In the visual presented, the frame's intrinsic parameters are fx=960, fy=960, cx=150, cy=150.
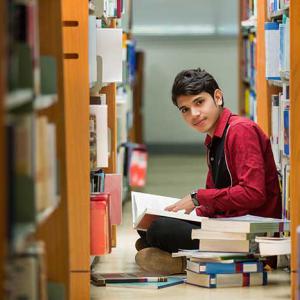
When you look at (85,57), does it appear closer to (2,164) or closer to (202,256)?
(202,256)

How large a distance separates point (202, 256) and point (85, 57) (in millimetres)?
985

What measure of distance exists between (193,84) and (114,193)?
0.61 m

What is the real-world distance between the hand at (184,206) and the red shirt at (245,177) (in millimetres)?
51

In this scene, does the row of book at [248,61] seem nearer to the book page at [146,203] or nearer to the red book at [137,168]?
the red book at [137,168]

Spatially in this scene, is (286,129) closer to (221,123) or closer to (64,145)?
(221,123)

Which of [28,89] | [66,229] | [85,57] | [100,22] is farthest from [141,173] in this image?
[28,89]

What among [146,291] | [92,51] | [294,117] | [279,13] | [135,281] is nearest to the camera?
[294,117]

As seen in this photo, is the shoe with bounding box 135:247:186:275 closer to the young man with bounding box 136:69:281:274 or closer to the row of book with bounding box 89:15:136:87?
the young man with bounding box 136:69:281:274

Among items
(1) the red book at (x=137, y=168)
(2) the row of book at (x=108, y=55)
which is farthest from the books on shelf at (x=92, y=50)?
(1) the red book at (x=137, y=168)

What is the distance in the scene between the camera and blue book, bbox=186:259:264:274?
4047mm

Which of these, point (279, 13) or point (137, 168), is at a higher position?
point (279, 13)

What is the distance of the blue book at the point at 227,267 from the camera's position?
4.05 meters

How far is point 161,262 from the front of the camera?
4.34 meters

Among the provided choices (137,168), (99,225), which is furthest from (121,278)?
(137,168)
